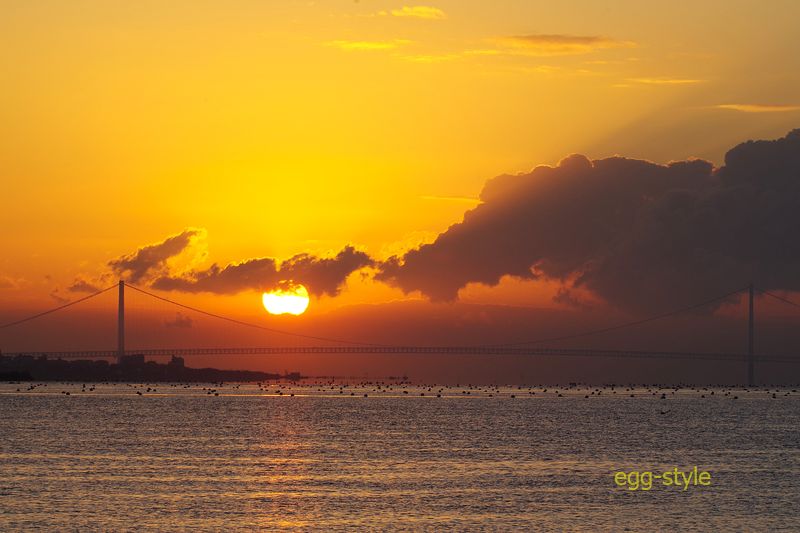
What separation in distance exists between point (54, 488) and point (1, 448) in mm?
30072

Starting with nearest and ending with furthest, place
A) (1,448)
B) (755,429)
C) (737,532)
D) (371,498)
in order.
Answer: (737,532)
(371,498)
(1,448)
(755,429)

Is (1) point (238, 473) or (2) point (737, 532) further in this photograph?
(1) point (238, 473)

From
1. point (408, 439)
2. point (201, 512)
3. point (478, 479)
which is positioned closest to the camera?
point (201, 512)

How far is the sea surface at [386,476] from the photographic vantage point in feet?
170

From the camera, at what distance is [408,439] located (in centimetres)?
10294

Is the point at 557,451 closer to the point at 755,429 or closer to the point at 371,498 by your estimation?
the point at 371,498

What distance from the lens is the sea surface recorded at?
5178cm

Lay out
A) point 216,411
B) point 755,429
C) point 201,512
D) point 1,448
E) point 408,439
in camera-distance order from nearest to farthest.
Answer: point 201,512, point 1,448, point 408,439, point 755,429, point 216,411

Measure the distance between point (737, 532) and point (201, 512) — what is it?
961 inches

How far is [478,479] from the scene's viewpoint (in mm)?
67750

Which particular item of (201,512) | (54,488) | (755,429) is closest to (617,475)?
(201,512)

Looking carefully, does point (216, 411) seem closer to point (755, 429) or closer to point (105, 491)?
point (755, 429)

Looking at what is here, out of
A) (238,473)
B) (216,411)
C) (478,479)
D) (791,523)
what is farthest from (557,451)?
(216,411)

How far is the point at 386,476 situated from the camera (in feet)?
226
